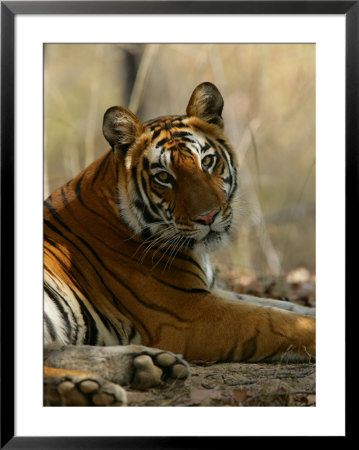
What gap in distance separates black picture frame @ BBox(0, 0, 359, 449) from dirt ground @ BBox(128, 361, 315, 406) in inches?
11.8

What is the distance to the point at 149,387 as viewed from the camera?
3.39m

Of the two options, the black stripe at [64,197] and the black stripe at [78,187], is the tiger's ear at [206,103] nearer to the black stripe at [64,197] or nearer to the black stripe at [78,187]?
the black stripe at [78,187]

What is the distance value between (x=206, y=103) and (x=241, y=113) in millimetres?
223

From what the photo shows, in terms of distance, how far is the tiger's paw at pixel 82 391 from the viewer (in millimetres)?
3324

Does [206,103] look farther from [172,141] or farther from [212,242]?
[212,242]

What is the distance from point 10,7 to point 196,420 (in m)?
2.11

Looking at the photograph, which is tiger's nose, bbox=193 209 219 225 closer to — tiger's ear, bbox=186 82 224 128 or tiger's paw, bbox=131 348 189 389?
tiger's ear, bbox=186 82 224 128

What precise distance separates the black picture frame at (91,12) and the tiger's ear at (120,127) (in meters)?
0.55

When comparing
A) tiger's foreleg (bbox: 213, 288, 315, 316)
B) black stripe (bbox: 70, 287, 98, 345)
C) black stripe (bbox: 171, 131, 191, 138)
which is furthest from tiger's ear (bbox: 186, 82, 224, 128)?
black stripe (bbox: 70, 287, 98, 345)

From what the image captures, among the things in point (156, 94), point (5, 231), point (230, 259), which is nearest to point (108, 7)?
point (156, 94)

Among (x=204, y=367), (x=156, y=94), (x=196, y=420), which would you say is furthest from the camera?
(x=156, y=94)

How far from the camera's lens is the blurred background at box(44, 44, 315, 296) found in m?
3.59

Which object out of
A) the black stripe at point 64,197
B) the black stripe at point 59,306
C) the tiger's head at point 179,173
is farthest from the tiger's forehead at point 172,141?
the black stripe at point 59,306

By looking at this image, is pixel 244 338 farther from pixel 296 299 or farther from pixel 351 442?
pixel 351 442
